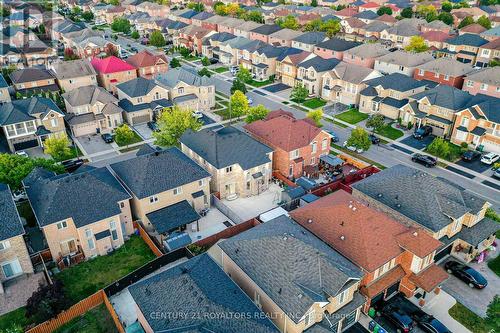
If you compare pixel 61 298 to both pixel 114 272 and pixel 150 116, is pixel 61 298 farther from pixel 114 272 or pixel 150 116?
pixel 150 116

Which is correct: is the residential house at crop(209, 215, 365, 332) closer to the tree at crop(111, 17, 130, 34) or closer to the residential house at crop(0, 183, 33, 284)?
the residential house at crop(0, 183, 33, 284)

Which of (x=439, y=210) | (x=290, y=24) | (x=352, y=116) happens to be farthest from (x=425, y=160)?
(x=290, y=24)

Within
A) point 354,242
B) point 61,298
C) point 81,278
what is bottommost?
point 81,278

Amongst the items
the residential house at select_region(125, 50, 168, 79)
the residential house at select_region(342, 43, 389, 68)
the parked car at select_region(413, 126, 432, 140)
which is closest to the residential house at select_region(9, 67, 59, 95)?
the residential house at select_region(125, 50, 168, 79)

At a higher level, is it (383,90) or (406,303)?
(383,90)

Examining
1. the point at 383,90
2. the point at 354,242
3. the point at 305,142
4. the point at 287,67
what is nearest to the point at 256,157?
the point at 305,142

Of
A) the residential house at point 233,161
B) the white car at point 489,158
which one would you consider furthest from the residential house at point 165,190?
the white car at point 489,158

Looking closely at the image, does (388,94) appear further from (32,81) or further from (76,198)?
(32,81)
